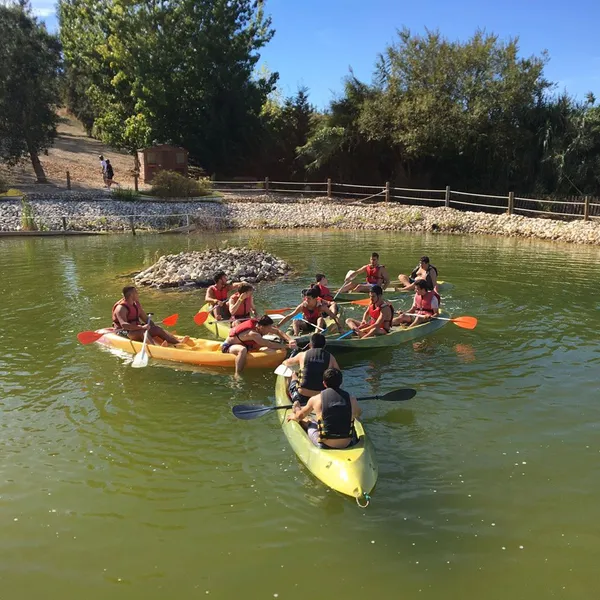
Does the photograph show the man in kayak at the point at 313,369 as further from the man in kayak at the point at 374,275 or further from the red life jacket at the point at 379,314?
the man in kayak at the point at 374,275

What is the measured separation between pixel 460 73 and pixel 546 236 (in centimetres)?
1090

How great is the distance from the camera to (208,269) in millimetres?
15953

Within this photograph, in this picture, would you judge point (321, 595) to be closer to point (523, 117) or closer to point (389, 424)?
point (389, 424)

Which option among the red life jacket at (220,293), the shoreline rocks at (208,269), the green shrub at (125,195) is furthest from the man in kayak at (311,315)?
the green shrub at (125,195)

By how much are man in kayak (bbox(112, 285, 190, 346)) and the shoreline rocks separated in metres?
5.10

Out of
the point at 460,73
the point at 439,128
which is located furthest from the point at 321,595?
the point at 460,73

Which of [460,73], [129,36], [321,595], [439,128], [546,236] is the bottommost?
[321,595]

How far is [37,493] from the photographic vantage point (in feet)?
20.3

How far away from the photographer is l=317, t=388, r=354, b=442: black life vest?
20.4 feet

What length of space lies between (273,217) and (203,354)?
19.8 meters

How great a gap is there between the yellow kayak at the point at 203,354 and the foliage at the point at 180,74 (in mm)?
27170

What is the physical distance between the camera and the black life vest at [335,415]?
245 inches

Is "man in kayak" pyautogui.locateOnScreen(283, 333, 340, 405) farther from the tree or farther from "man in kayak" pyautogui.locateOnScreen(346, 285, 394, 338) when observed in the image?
the tree

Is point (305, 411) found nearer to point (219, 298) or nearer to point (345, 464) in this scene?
point (345, 464)
